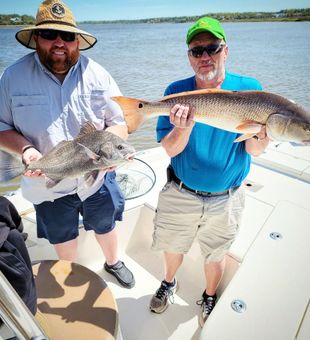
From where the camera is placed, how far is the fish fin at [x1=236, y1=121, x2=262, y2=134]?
2.02 meters

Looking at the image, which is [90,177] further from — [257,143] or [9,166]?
[257,143]

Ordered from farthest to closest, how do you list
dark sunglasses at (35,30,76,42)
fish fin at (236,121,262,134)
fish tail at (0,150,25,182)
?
dark sunglasses at (35,30,76,42)
fish tail at (0,150,25,182)
fish fin at (236,121,262,134)

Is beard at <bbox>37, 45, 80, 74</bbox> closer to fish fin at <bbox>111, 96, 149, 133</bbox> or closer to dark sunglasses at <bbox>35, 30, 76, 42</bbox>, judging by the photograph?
dark sunglasses at <bbox>35, 30, 76, 42</bbox>

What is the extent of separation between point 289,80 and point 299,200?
51.5ft

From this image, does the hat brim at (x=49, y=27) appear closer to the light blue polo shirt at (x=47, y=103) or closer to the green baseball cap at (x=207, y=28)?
the light blue polo shirt at (x=47, y=103)

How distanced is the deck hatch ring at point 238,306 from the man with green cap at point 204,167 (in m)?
0.57

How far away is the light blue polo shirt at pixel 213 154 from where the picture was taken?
2.24 metres

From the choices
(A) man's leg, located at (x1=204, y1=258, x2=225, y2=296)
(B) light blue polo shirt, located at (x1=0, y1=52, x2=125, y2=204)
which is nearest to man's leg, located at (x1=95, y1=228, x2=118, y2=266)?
(B) light blue polo shirt, located at (x1=0, y1=52, x2=125, y2=204)

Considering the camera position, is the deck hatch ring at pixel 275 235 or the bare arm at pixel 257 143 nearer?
the bare arm at pixel 257 143

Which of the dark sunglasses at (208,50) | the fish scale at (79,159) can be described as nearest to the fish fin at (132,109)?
the fish scale at (79,159)

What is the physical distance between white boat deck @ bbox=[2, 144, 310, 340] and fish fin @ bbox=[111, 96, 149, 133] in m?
1.37

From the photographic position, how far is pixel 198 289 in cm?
322

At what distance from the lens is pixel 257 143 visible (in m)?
2.18

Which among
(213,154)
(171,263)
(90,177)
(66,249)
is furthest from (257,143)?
(66,249)
